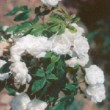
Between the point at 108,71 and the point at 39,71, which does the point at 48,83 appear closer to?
the point at 39,71

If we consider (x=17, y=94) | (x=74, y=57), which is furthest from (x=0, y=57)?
(x=74, y=57)

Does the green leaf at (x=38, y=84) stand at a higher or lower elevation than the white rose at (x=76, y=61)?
lower

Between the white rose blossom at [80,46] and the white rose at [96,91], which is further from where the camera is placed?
the white rose at [96,91]

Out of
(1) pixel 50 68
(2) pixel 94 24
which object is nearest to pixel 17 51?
(1) pixel 50 68

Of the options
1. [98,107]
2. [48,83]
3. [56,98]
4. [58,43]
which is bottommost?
[98,107]

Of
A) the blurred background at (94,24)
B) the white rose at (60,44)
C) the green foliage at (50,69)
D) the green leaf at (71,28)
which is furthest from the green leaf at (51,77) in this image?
the blurred background at (94,24)

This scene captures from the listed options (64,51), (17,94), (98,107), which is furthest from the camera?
(98,107)

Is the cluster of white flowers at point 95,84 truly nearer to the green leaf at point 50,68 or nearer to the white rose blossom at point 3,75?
the green leaf at point 50,68
